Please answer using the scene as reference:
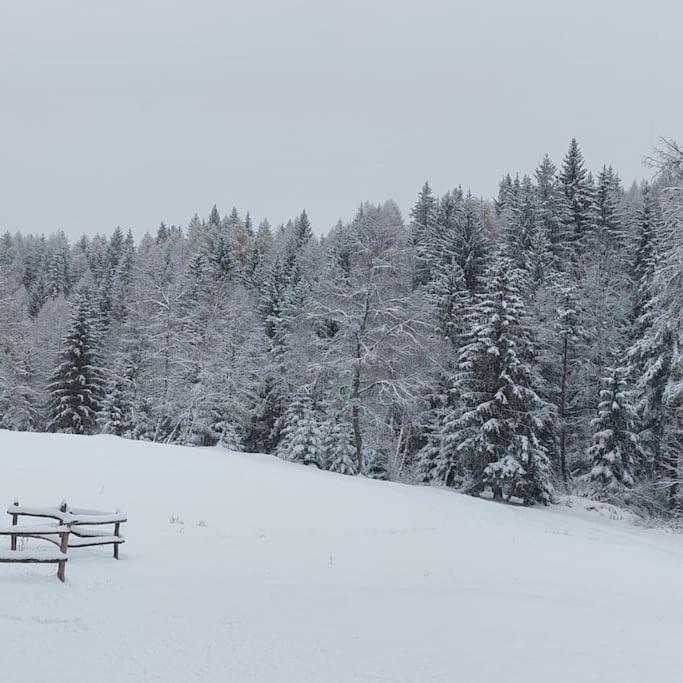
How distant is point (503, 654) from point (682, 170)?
14.7 m

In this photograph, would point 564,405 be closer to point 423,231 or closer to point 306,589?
point 423,231

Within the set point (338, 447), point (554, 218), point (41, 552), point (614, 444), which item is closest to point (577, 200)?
point (554, 218)

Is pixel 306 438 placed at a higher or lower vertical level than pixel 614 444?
lower

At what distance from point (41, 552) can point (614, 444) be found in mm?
29292

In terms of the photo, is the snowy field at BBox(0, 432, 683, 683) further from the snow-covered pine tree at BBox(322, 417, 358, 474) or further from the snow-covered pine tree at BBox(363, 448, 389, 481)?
the snow-covered pine tree at BBox(363, 448, 389, 481)

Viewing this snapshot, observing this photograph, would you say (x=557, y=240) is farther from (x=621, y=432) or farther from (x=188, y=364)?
(x=188, y=364)

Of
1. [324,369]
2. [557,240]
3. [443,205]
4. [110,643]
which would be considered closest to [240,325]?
[324,369]

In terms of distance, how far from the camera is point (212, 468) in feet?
64.5

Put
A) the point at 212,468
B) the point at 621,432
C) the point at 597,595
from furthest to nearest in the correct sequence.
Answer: the point at 621,432
the point at 212,468
the point at 597,595

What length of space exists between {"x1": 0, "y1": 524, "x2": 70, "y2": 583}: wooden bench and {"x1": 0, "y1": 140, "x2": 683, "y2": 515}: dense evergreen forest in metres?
15.9

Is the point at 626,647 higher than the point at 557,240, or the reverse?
the point at 557,240

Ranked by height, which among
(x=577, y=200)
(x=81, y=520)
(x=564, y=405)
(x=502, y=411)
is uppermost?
(x=577, y=200)

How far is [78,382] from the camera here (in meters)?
45.2

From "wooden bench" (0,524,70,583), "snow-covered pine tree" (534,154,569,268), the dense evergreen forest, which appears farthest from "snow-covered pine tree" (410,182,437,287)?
"wooden bench" (0,524,70,583)
